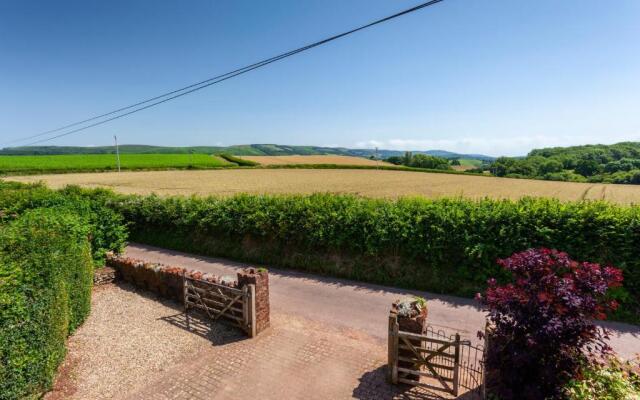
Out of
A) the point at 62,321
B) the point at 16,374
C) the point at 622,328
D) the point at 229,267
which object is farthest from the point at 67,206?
the point at 622,328

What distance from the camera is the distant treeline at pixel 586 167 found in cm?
5691

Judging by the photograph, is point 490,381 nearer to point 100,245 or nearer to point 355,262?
point 355,262

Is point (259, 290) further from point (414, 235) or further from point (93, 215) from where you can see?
point (93, 215)

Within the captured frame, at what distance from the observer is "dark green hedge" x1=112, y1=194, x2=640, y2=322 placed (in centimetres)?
1048

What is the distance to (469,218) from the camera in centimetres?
1194

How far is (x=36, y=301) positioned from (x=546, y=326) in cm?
879

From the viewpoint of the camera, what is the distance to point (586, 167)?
6831 centimetres

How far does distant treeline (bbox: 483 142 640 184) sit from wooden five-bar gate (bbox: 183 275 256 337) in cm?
6385

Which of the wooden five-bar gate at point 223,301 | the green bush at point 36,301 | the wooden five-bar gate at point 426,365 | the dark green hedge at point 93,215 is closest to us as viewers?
the green bush at point 36,301

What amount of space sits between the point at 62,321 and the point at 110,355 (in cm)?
141

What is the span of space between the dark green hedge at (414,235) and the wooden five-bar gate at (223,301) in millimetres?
5000

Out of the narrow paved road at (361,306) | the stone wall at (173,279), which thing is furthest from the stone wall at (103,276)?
the narrow paved road at (361,306)

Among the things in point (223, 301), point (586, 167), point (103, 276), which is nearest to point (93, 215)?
point (103, 276)

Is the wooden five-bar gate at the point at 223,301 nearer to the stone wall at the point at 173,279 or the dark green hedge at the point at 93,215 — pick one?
the stone wall at the point at 173,279
